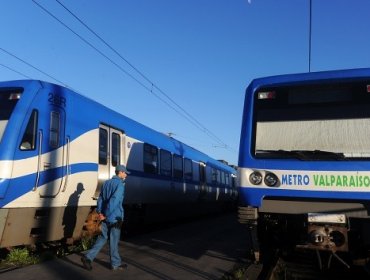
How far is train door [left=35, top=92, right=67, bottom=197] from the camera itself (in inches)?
361

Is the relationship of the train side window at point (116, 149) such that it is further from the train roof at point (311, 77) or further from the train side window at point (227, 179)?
the train side window at point (227, 179)

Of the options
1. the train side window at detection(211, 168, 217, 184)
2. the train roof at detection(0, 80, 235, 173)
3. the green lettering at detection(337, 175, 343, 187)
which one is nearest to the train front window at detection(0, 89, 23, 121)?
the train roof at detection(0, 80, 235, 173)

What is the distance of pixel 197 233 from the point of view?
13.8m

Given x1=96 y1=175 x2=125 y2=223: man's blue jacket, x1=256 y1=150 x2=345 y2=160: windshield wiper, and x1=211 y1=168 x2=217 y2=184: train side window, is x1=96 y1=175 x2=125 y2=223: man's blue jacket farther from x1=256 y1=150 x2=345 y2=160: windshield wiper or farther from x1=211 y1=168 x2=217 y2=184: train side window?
Answer: x1=211 y1=168 x2=217 y2=184: train side window

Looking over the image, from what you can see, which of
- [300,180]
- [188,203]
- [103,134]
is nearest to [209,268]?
[300,180]

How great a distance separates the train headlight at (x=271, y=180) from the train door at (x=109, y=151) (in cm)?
512

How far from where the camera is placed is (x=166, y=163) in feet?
57.4

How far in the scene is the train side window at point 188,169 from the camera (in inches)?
802

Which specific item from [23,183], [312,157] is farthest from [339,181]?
[23,183]

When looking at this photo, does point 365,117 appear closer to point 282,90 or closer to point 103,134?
point 282,90

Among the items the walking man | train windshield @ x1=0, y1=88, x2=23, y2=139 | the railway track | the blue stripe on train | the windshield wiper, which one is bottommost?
the railway track

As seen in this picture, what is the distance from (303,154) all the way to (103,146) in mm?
5907

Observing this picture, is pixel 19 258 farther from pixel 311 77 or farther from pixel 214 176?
pixel 214 176

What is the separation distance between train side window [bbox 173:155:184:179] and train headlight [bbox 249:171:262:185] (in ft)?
37.2
